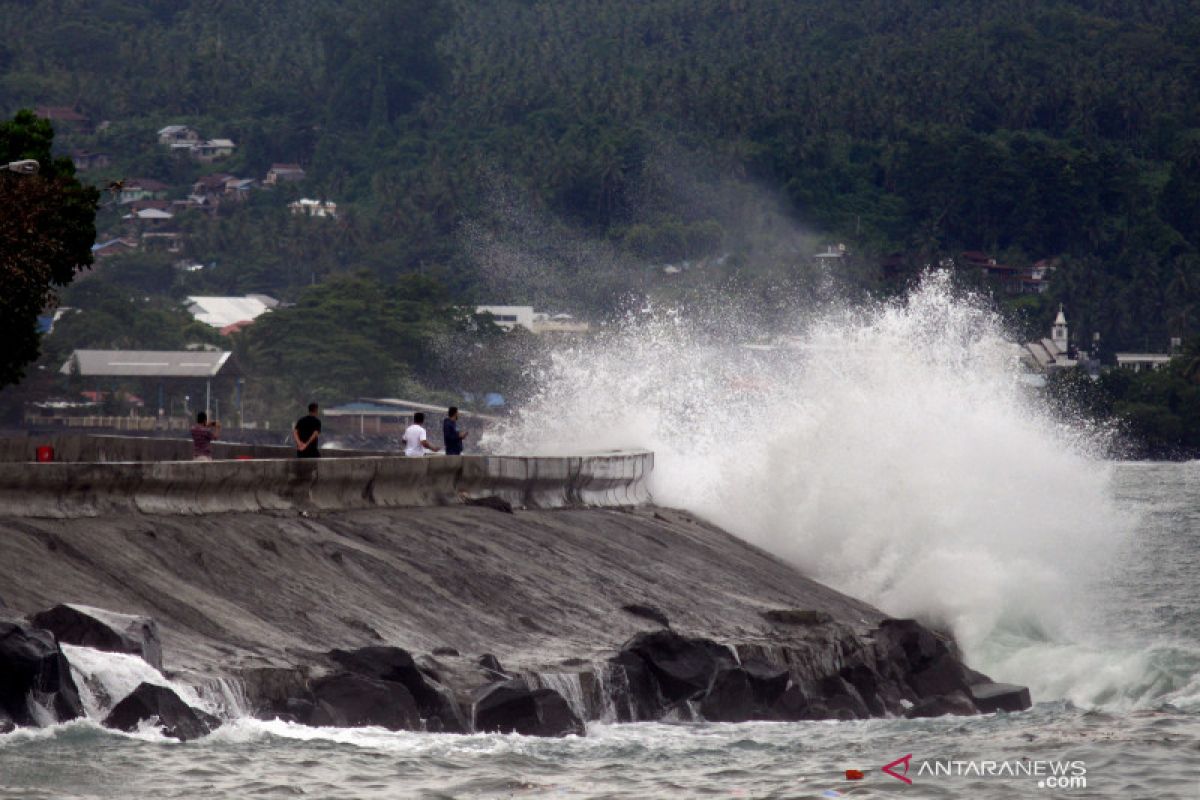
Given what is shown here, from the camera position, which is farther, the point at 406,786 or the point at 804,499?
the point at 804,499

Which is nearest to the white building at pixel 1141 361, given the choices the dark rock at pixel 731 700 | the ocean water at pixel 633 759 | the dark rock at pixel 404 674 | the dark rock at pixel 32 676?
the ocean water at pixel 633 759

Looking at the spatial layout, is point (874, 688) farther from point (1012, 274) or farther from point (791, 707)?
point (1012, 274)

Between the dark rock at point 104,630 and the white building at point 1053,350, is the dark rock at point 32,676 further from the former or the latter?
the white building at point 1053,350

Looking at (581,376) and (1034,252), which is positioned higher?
(1034,252)

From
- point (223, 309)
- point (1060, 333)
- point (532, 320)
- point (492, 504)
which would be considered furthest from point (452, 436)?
point (223, 309)

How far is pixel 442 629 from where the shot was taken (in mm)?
21812

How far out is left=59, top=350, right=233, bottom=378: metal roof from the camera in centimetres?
12512

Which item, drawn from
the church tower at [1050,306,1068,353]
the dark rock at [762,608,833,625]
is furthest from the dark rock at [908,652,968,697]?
the church tower at [1050,306,1068,353]

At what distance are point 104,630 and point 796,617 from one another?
9800 mm

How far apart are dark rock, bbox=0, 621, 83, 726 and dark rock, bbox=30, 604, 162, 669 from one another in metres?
0.61

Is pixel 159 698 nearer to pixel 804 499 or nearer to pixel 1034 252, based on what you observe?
pixel 804 499

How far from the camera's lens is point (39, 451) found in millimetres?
28688

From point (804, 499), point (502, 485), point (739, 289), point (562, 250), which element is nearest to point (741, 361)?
point (804, 499)

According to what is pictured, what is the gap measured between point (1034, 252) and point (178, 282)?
72.4 metres
